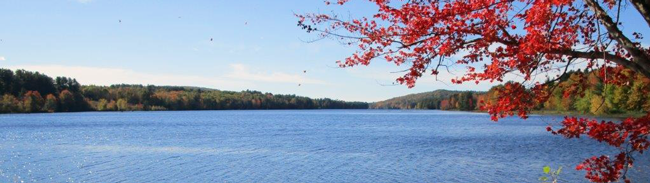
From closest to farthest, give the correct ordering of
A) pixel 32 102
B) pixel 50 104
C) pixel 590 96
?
pixel 590 96 → pixel 32 102 → pixel 50 104

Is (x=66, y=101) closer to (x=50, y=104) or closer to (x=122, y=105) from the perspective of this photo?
(x=50, y=104)

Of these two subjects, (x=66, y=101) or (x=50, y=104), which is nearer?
(x=50, y=104)

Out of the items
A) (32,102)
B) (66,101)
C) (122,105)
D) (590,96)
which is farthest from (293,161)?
(122,105)

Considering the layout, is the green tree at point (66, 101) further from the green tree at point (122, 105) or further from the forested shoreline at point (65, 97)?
the green tree at point (122, 105)

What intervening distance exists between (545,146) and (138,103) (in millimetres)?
156907

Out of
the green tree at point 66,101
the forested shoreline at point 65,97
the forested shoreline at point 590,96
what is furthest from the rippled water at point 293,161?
the green tree at point 66,101

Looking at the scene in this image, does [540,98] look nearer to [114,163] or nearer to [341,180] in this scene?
[341,180]

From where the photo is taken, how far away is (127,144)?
3619 cm

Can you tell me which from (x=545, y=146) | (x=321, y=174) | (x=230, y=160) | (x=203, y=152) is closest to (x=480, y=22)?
(x=321, y=174)

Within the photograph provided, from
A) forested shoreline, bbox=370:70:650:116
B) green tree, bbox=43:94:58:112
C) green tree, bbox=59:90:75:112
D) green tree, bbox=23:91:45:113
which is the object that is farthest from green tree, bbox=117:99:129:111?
forested shoreline, bbox=370:70:650:116

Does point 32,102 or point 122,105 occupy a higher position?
point 122,105

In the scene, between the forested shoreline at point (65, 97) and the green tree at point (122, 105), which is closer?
the forested shoreline at point (65, 97)

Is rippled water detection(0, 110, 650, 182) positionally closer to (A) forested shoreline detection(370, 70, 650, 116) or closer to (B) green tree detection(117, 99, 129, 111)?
(A) forested shoreline detection(370, 70, 650, 116)

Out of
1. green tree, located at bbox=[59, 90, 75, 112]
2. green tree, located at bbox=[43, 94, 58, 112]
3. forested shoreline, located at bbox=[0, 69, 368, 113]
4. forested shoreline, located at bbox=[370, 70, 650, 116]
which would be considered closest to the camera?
forested shoreline, located at bbox=[370, 70, 650, 116]
